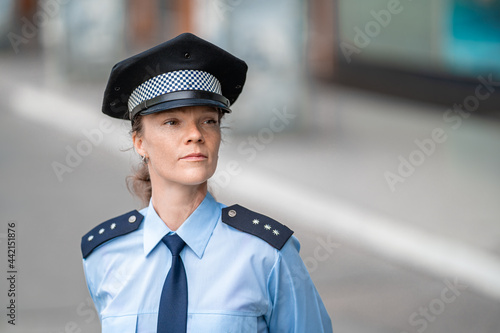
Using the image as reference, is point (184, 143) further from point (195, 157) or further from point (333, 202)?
point (333, 202)

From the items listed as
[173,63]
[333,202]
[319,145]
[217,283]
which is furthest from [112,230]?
[319,145]

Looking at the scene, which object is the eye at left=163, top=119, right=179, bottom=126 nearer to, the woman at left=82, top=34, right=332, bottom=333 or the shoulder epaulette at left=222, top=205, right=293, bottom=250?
the woman at left=82, top=34, right=332, bottom=333

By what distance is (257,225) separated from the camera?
5.23 feet

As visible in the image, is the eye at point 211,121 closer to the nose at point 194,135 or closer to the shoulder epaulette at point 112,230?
the nose at point 194,135

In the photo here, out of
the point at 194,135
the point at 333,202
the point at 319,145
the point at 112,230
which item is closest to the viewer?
the point at 194,135

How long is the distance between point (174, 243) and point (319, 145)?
591cm

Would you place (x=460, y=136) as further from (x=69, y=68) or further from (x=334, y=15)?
(x=69, y=68)

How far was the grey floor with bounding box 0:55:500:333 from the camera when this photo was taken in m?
4.26

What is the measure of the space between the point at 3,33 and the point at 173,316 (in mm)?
5759

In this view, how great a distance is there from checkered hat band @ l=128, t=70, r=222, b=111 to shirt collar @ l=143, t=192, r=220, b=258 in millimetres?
285

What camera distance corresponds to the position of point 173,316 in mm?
1473

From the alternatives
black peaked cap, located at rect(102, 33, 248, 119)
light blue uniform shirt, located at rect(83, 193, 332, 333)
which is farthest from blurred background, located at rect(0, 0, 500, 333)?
black peaked cap, located at rect(102, 33, 248, 119)

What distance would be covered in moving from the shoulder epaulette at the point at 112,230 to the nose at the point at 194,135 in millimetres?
335

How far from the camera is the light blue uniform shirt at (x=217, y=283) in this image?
148cm
